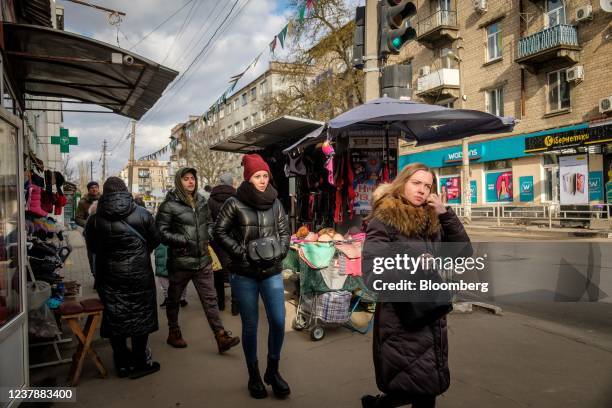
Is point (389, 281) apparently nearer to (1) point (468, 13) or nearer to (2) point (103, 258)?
(2) point (103, 258)

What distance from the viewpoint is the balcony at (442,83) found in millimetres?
24447

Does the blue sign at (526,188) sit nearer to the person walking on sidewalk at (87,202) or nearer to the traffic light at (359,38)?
the traffic light at (359,38)

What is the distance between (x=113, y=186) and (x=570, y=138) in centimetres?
2015

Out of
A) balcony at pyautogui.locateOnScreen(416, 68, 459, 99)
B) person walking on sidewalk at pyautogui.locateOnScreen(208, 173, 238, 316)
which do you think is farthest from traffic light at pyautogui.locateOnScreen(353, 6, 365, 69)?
balcony at pyautogui.locateOnScreen(416, 68, 459, 99)

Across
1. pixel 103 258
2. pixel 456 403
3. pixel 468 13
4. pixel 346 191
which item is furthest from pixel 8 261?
pixel 468 13

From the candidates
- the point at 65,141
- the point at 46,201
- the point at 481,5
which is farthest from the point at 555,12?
the point at 46,201

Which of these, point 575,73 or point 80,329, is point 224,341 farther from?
point 575,73

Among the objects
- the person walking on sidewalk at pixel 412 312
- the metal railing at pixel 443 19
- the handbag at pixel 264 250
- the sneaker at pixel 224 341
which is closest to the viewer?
the person walking on sidewalk at pixel 412 312

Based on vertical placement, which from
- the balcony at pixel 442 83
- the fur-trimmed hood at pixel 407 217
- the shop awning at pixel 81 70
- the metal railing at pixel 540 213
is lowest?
the metal railing at pixel 540 213

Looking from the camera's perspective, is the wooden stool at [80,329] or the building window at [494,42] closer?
the wooden stool at [80,329]

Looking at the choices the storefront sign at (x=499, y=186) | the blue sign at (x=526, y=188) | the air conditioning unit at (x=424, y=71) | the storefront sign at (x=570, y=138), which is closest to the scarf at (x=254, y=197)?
the storefront sign at (x=570, y=138)

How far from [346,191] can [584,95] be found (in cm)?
1692

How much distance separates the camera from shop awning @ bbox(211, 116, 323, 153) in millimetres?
7152

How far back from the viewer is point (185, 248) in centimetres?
466
